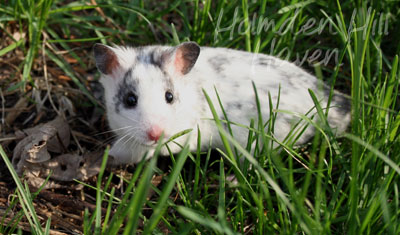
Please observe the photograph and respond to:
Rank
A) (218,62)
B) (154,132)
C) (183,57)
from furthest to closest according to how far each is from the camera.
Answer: (218,62)
(183,57)
(154,132)

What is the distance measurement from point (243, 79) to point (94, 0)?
184 centimetres

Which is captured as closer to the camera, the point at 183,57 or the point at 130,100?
the point at 130,100

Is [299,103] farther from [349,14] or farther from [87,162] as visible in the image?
[87,162]

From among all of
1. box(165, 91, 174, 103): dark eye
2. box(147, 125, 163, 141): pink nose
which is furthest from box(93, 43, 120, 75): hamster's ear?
box(147, 125, 163, 141): pink nose

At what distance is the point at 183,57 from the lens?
388cm

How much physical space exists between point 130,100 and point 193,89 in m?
0.56

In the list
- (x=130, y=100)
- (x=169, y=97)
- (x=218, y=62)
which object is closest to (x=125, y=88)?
(x=130, y=100)

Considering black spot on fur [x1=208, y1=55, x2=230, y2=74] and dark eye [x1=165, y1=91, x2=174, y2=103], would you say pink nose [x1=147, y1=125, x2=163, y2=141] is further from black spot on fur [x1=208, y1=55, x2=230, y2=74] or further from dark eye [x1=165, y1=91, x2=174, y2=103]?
black spot on fur [x1=208, y1=55, x2=230, y2=74]

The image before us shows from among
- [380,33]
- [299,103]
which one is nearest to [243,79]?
[299,103]

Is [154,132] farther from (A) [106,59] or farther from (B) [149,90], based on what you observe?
(A) [106,59]

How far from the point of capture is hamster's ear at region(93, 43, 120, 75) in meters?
3.87

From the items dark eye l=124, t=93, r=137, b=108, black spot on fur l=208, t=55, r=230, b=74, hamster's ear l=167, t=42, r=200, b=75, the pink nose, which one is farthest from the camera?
black spot on fur l=208, t=55, r=230, b=74

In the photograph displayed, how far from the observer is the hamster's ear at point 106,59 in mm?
3867

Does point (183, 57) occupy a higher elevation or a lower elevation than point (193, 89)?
higher
